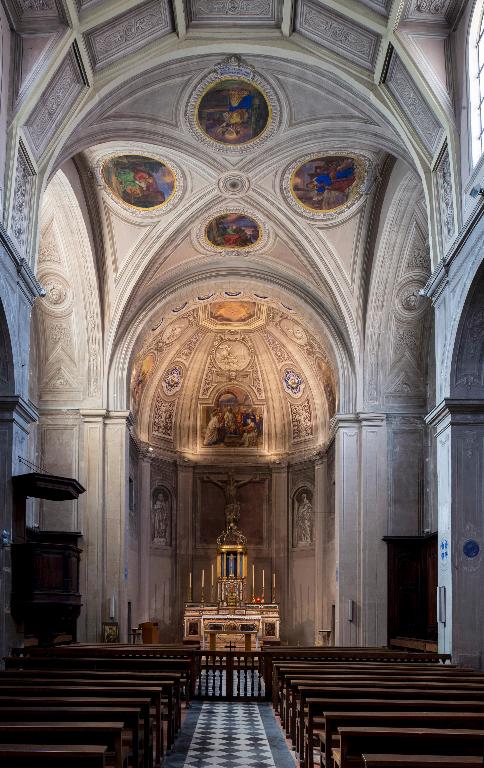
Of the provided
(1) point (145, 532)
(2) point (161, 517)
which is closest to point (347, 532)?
(1) point (145, 532)

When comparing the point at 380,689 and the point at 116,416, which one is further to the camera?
the point at 116,416

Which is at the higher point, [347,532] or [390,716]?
[347,532]

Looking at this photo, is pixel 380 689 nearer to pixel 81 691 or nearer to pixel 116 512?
pixel 81 691

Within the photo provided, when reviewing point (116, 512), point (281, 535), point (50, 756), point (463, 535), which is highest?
point (116, 512)

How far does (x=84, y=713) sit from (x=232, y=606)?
24.7m

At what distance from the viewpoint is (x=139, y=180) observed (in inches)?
947

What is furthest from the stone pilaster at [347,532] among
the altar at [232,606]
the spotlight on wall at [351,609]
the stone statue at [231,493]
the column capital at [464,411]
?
the column capital at [464,411]

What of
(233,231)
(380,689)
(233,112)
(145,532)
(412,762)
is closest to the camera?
(412,762)

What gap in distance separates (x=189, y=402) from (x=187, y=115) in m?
15.8

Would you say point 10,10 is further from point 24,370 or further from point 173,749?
point 173,749

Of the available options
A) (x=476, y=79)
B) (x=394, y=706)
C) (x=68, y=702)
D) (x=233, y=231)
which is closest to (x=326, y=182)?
(x=233, y=231)

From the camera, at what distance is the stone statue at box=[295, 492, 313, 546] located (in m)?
34.5

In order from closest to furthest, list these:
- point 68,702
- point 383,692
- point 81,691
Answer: point 68,702 < point 383,692 < point 81,691

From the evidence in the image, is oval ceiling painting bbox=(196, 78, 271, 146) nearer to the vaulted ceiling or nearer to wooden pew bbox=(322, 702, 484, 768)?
the vaulted ceiling
